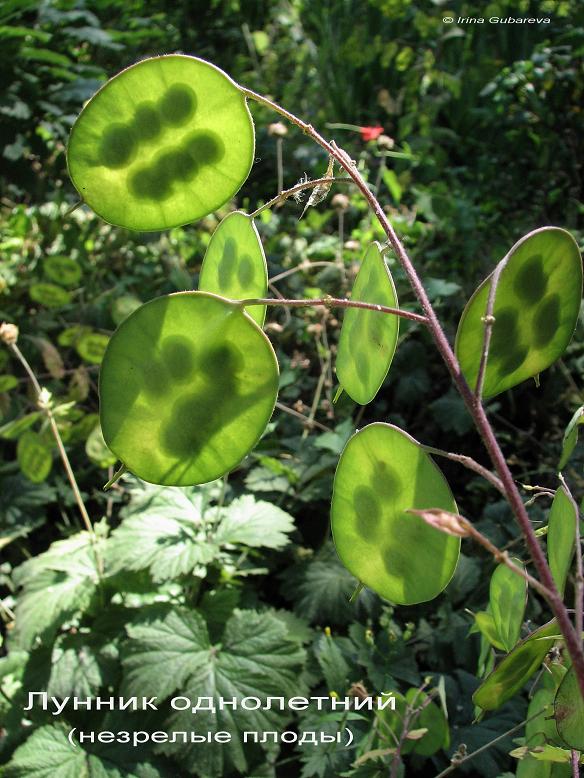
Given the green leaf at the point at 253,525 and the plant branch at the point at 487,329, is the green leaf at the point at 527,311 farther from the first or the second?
the green leaf at the point at 253,525

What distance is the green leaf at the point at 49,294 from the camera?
1648 millimetres

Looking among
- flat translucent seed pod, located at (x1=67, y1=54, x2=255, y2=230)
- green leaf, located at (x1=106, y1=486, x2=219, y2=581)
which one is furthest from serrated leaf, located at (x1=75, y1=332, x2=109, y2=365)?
flat translucent seed pod, located at (x1=67, y1=54, x2=255, y2=230)

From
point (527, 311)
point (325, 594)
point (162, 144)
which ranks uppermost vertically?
point (162, 144)

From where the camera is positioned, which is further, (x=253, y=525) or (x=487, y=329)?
(x=253, y=525)

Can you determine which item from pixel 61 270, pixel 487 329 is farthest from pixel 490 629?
pixel 61 270

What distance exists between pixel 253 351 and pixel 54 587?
0.93 m

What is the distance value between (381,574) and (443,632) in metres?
0.77

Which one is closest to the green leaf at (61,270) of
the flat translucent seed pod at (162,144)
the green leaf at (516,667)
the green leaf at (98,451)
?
the green leaf at (98,451)

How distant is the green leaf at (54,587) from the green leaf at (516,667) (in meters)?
0.82

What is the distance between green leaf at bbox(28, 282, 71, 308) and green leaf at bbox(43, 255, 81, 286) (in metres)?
0.10

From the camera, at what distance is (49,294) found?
1.66m

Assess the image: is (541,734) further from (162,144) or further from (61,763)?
(61,763)

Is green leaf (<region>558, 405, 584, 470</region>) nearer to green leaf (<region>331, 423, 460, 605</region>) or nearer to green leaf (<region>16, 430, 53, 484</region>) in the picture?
green leaf (<region>331, 423, 460, 605</region>)

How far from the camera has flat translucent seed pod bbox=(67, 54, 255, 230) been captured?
42 cm
